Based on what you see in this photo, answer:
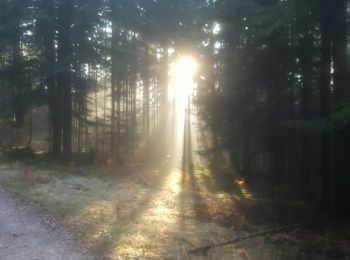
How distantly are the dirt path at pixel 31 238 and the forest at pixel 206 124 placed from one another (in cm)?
37

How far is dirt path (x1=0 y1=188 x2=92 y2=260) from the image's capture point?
7.95 meters

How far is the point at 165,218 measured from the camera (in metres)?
12.4

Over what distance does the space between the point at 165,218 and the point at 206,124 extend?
9.75 m

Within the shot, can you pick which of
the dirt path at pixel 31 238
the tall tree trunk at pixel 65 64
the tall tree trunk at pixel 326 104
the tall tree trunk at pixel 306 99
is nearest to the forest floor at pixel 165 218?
the dirt path at pixel 31 238

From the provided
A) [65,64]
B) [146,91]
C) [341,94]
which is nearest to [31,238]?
[341,94]

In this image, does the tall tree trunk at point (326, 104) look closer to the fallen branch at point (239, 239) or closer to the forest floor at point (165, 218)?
the forest floor at point (165, 218)

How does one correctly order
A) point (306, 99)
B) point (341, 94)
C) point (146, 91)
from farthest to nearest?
point (146, 91)
point (306, 99)
point (341, 94)

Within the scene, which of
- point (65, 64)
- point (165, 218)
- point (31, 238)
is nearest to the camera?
point (31, 238)

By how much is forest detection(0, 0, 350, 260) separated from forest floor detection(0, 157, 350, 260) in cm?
6

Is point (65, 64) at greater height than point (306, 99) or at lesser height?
greater

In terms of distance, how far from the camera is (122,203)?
13617 millimetres

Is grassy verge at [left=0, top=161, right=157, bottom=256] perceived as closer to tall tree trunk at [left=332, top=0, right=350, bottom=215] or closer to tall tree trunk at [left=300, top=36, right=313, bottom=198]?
tall tree trunk at [left=332, top=0, right=350, bottom=215]

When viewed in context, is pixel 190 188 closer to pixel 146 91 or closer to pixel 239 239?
pixel 239 239

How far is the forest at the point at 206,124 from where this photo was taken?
1131 centimetres
